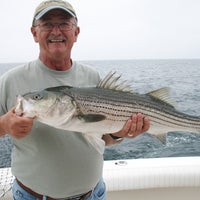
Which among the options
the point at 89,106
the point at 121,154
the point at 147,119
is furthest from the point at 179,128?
the point at 121,154

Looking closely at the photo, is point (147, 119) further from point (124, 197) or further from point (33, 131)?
point (124, 197)

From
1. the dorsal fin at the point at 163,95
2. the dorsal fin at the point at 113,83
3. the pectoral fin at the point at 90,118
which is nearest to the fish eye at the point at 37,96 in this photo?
the pectoral fin at the point at 90,118

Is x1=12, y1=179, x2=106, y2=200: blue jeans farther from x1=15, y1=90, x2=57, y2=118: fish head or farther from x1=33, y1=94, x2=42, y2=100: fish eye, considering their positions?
x1=33, y1=94, x2=42, y2=100: fish eye

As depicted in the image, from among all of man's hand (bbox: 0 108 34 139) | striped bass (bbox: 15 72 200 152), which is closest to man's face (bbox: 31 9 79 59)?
striped bass (bbox: 15 72 200 152)

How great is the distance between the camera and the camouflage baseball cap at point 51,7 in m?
3.03

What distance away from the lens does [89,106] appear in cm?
289

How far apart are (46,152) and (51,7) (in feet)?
4.44

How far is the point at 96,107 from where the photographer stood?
9.60 ft

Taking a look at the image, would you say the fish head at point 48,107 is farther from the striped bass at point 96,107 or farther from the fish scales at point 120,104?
the fish scales at point 120,104

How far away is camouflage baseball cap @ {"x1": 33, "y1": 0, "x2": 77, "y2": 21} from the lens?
3027 millimetres

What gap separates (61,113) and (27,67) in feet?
1.95

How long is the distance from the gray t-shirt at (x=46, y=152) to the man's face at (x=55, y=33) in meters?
0.17

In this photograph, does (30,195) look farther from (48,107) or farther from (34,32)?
(34,32)

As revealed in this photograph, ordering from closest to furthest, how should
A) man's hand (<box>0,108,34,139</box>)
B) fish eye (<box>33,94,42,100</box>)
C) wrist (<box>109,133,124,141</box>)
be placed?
man's hand (<box>0,108,34,139</box>) < fish eye (<box>33,94,42,100</box>) < wrist (<box>109,133,124,141</box>)
